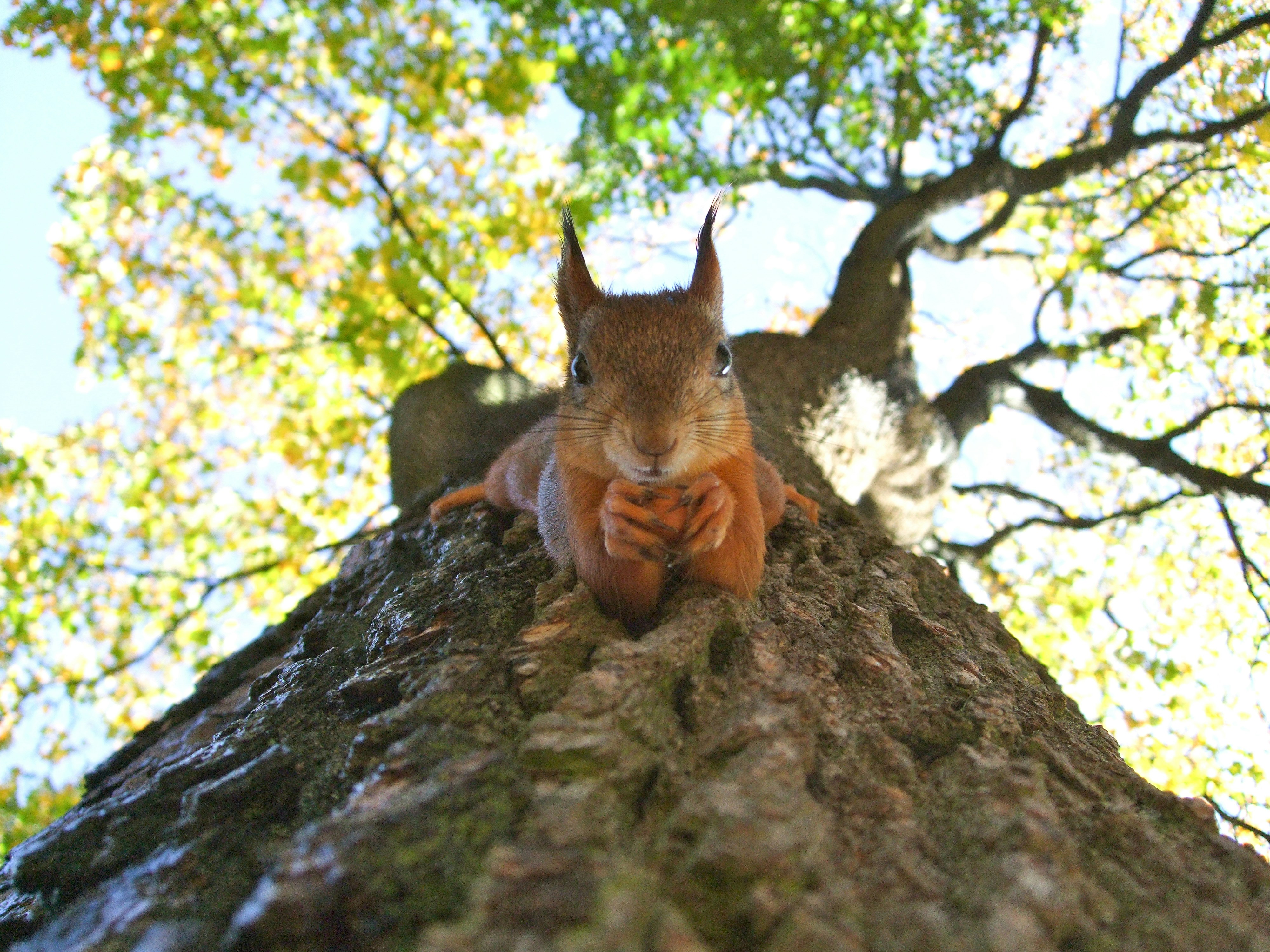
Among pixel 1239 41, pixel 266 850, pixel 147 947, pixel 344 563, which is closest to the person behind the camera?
pixel 147 947

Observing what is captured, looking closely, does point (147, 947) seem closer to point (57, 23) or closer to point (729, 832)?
point (729, 832)

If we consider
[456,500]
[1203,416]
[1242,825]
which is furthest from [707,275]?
[1203,416]

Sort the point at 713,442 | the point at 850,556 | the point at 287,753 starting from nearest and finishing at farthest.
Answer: the point at 287,753 → the point at 713,442 → the point at 850,556

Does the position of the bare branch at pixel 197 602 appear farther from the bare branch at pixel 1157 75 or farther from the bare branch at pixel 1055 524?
the bare branch at pixel 1157 75

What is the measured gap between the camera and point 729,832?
101 cm

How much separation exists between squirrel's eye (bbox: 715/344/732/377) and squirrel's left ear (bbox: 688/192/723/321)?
0.20 metres

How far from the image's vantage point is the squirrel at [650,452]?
70.3 inches

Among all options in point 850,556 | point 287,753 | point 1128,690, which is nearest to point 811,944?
point 287,753

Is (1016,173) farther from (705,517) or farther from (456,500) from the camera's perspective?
(705,517)

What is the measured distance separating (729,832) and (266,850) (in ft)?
2.51

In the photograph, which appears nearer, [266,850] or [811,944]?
Answer: [811,944]

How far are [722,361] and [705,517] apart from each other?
72cm

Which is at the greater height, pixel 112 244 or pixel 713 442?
pixel 112 244

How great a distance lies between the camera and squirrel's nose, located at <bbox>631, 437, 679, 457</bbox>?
182cm
